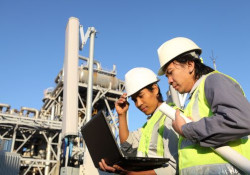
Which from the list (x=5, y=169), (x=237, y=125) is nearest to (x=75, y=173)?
(x=237, y=125)

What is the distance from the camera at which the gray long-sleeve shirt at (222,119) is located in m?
1.74

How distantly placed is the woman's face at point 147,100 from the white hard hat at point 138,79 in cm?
8

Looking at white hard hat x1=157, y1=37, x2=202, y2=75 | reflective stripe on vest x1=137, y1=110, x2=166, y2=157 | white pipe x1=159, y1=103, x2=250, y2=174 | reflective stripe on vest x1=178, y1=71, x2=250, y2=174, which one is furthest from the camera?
reflective stripe on vest x1=137, y1=110, x2=166, y2=157

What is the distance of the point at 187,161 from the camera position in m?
2.02

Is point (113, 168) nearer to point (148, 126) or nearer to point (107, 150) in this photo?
point (107, 150)

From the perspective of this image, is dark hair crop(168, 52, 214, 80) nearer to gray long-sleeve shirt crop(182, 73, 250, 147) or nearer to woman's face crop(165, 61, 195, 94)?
woman's face crop(165, 61, 195, 94)

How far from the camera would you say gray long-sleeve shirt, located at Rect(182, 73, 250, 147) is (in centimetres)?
174

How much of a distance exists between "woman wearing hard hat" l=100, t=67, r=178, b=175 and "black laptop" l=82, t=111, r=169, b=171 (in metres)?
0.09

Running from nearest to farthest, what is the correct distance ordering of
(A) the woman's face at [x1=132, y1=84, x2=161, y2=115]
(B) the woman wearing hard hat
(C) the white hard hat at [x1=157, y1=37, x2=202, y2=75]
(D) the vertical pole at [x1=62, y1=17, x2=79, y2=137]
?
(C) the white hard hat at [x1=157, y1=37, x2=202, y2=75]
(B) the woman wearing hard hat
(A) the woman's face at [x1=132, y1=84, x2=161, y2=115]
(D) the vertical pole at [x1=62, y1=17, x2=79, y2=137]

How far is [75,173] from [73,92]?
13.8ft

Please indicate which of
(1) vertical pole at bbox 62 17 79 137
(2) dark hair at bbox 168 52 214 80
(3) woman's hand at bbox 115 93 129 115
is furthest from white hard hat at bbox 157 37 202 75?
(1) vertical pole at bbox 62 17 79 137

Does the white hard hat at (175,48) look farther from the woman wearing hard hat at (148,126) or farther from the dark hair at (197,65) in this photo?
the woman wearing hard hat at (148,126)

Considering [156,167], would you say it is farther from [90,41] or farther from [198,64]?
[90,41]

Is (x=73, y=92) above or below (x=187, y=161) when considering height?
above
